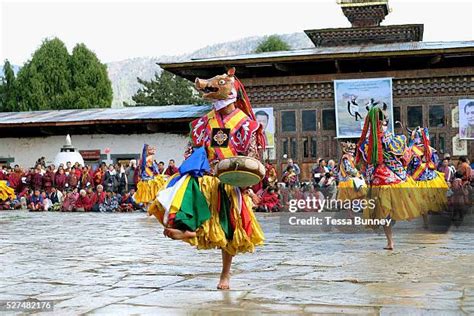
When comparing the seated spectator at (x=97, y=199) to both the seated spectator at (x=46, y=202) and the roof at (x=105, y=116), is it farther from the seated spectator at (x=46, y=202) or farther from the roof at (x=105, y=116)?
the roof at (x=105, y=116)

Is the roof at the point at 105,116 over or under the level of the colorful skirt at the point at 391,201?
over

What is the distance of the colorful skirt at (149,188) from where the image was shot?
18656 mm

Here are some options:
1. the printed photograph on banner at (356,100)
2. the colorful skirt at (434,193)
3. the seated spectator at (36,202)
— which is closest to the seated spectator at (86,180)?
the seated spectator at (36,202)

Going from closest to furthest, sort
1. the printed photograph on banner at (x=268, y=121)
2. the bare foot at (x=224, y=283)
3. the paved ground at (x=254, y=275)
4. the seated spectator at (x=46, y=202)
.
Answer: the paved ground at (x=254, y=275) → the bare foot at (x=224, y=283) → the seated spectator at (x=46, y=202) → the printed photograph on banner at (x=268, y=121)

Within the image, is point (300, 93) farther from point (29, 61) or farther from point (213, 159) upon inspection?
point (29, 61)

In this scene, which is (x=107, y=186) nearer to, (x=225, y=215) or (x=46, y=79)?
(x=225, y=215)

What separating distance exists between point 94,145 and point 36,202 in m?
5.05

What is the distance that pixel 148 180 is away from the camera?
736 inches

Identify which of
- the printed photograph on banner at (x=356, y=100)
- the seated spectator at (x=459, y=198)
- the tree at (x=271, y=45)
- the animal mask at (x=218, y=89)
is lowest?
the seated spectator at (x=459, y=198)

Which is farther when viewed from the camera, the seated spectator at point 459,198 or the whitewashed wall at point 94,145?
the whitewashed wall at point 94,145

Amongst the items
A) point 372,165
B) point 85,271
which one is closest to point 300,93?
point 372,165

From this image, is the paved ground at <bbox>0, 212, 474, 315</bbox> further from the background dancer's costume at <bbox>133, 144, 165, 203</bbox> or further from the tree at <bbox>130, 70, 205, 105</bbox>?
the tree at <bbox>130, 70, 205, 105</bbox>

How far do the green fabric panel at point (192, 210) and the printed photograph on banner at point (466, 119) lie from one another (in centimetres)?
1683

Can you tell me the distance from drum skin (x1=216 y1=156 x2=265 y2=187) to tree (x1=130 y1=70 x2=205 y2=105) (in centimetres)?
5644
